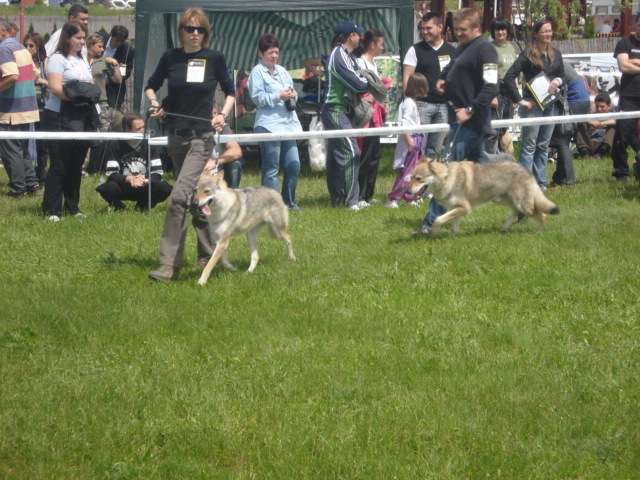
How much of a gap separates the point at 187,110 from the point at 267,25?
6.96m

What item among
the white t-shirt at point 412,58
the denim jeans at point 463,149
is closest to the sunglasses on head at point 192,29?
the denim jeans at point 463,149

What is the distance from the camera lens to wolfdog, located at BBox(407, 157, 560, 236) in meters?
8.66

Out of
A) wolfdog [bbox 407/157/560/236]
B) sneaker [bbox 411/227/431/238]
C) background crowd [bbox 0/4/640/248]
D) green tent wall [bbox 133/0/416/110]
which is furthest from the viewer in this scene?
green tent wall [bbox 133/0/416/110]

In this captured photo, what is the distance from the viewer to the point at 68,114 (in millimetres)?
10016

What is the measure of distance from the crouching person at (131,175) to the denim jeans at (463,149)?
3.35 meters

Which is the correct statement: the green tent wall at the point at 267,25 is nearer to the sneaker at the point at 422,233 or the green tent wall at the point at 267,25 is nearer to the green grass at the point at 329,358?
the green grass at the point at 329,358

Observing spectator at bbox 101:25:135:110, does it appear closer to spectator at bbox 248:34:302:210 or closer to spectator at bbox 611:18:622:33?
spectator at bbox 248:34:302:210

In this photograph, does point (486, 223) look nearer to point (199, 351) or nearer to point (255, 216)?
point (255, 216)

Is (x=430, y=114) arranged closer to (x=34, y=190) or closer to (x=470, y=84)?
(x=470, y=84)

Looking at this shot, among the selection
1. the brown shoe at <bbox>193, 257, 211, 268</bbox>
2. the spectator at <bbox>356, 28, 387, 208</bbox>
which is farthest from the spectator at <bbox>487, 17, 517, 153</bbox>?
the brown shoe at <bbox>193, 257, 211, 268</bbox>

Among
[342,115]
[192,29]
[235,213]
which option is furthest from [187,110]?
[342,115]

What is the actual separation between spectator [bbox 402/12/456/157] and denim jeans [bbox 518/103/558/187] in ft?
3.58

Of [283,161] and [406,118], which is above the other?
[406,118]

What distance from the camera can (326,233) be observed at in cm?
937
